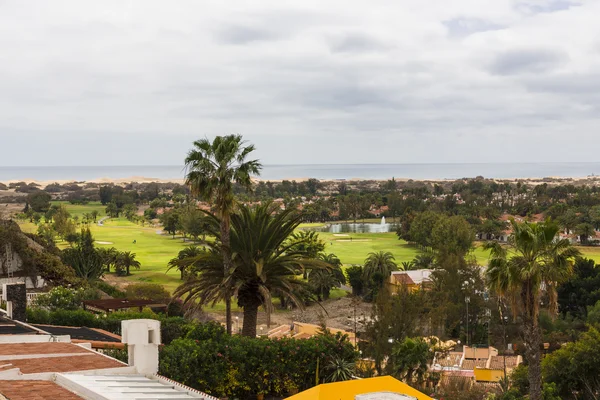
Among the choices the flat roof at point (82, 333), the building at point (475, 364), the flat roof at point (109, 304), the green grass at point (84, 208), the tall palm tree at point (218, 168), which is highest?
the tall palm tree at point (218, 168)

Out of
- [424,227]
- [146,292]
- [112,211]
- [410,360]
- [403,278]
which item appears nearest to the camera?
[410,360]

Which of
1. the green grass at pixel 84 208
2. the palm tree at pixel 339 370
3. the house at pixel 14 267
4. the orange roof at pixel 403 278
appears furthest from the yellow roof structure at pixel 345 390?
the green grass at pixel 84 208

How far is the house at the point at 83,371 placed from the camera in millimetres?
9219

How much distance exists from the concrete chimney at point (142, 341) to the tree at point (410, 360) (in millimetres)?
11227

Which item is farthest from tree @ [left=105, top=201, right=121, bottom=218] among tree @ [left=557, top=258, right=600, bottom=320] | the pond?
tree @ [left=557, top=258, right=600, bottom=320]

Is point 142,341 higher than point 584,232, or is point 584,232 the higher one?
point 142,341

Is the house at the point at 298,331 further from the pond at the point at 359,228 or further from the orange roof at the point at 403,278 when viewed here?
the pond at the point at 359,228

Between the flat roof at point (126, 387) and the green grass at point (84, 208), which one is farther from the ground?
the flat roof at point (126, 387)

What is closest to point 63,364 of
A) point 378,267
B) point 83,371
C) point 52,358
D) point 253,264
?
point 52,358

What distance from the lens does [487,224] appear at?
9994cm

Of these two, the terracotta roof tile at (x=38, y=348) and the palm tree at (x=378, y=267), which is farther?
the palm tree at (x=378, y=267)

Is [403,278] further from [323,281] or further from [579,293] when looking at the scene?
[579,293]

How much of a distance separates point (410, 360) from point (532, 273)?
21.5 feet

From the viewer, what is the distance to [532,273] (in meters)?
15.3
